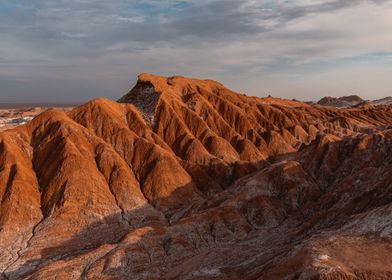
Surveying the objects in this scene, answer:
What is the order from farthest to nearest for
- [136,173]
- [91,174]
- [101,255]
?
[136,173] < [91,174] < [101,255]

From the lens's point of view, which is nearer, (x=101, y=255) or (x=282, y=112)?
(x=101, y=255)

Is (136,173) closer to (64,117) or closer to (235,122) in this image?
(64,117)

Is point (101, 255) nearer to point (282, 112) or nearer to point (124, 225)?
point (124, 225)

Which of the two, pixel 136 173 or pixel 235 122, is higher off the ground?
pixel 235 122

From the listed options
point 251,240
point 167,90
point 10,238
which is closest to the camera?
point 251,240

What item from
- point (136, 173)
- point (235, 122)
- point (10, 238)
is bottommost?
point (10, 238)

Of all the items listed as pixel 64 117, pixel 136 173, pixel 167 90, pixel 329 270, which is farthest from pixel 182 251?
pixel 167 90
